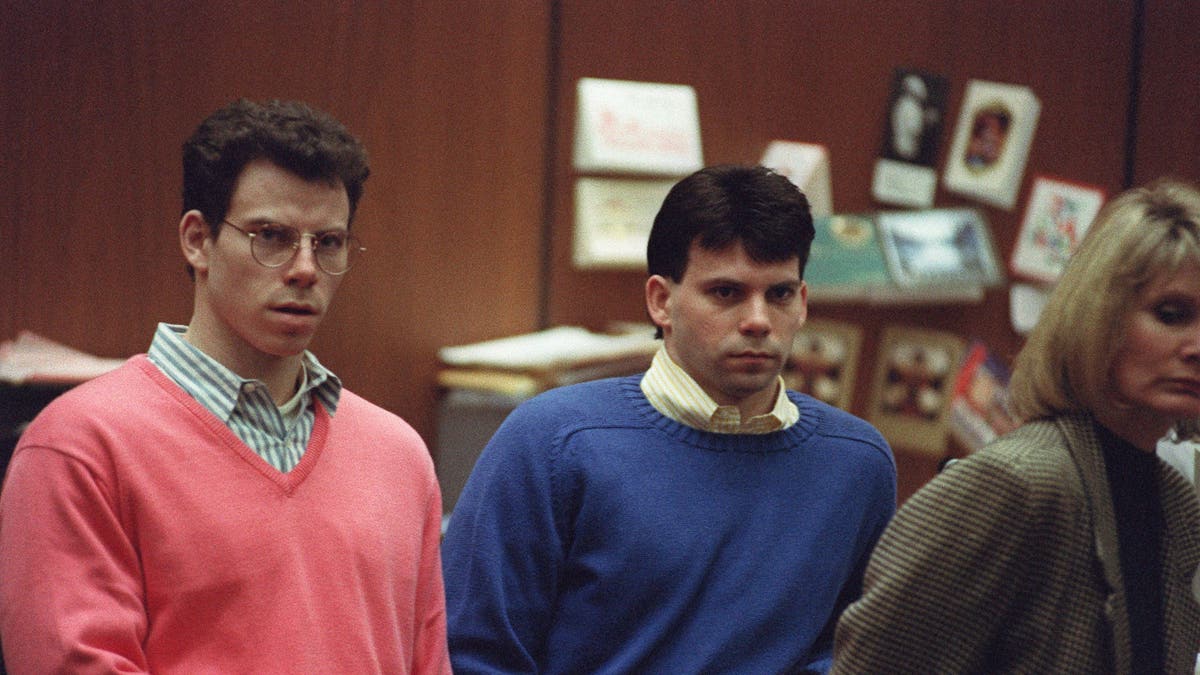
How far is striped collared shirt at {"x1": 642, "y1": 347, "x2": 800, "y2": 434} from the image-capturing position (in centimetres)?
174

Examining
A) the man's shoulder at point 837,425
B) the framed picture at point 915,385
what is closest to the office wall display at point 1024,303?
the framed picture at point 915,385

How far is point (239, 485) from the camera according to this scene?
1405 mm

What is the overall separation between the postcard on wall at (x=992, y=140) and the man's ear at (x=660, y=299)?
5.93 ft

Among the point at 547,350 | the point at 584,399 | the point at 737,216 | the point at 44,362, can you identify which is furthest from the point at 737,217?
the point at 44,362

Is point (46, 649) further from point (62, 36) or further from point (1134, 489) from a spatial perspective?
point (62, 36)

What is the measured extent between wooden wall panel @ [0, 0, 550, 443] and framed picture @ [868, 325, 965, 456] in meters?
0.97

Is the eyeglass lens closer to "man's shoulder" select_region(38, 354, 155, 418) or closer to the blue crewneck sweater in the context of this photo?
"man's shoulder" select_region(38, 354, 155, 418)

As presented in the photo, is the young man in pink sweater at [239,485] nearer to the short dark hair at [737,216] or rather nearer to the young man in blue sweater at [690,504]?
the young man in blue sweater at [690,504]

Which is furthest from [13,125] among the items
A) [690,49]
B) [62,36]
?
[690,49]

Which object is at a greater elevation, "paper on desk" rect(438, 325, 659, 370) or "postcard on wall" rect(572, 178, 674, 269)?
"postcard on wall" rect(572, 178, 674, 269)

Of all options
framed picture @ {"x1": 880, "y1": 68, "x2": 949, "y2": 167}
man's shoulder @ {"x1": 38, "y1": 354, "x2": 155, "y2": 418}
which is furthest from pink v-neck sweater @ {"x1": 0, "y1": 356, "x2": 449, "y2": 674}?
framed picture @ {"x1": 880, "y1": 68, "x2": 949, "y2": 167}

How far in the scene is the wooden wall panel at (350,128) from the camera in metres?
2.32

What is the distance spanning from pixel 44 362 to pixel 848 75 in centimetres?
198

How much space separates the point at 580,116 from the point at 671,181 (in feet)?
0.85
